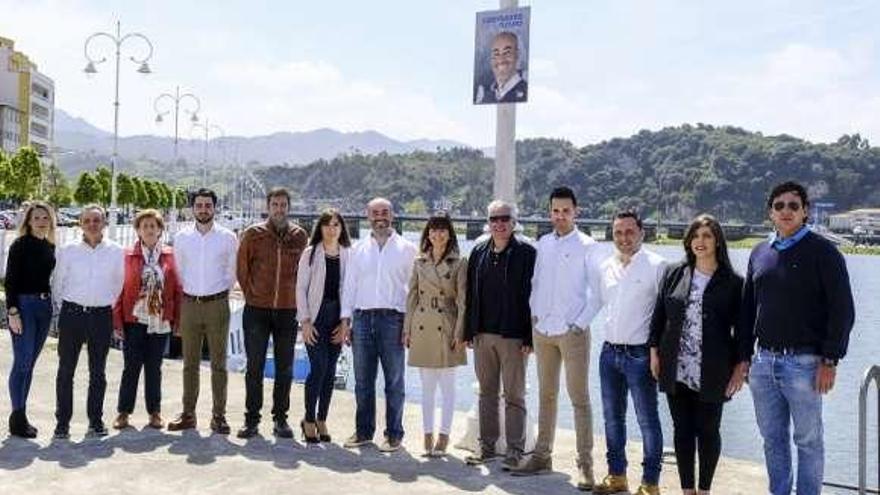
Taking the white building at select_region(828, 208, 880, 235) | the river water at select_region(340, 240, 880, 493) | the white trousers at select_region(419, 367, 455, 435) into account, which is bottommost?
the river water at select_region(340, 240, 880, 493)

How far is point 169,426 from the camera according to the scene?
7.34 meters

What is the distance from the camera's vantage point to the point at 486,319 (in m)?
6.39

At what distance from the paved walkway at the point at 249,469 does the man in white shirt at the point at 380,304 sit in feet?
1.52

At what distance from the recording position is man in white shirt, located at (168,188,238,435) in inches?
283

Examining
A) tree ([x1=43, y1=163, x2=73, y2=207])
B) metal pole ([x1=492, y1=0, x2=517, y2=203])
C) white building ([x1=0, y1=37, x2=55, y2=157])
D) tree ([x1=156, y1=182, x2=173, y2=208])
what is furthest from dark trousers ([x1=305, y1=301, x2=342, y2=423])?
white building ([x1=0, y1=37, x2=55, y2=157])

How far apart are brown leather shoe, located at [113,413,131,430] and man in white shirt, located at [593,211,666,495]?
382 centimetres

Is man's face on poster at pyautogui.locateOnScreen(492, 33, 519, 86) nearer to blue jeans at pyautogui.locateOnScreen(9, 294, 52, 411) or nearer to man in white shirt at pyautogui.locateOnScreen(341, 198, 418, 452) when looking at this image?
man in white shirt at pyautogui.locateOnScreen(341, 198, 418, 452)

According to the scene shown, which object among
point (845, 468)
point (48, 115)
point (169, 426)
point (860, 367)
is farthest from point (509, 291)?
point (48, 115)

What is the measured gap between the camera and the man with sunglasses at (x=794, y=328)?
4.77m

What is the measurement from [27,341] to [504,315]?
11.8 ft

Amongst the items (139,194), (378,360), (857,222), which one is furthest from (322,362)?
(857,222)

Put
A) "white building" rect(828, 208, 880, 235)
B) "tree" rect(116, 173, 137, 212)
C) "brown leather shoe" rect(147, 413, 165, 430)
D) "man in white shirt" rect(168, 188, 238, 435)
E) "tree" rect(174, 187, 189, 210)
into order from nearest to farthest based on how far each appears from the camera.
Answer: "man in white shirt" rect(168, 188, 238, 435) < "brown leather shoe" rect(147, 413, 165, 430) < "tree" rect(116, 173, 137, 212) < "tree" rect(174, 187, 189, 210) < "white building" rect(828, 208, 880, 235)

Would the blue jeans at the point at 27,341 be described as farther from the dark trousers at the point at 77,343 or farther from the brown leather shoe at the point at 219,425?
the brown leather shoe at the point at 219,425

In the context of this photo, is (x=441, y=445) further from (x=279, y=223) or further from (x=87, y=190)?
(x=87, y=190)
